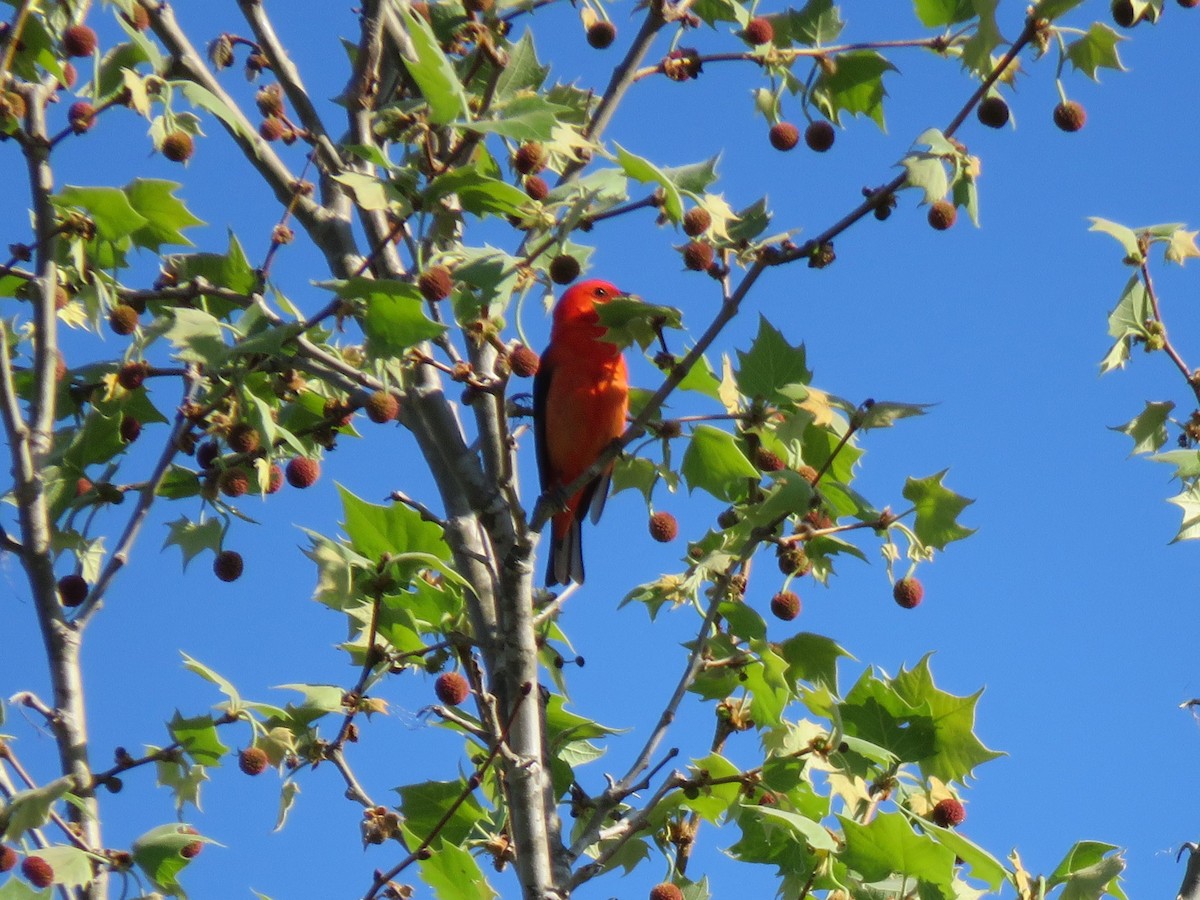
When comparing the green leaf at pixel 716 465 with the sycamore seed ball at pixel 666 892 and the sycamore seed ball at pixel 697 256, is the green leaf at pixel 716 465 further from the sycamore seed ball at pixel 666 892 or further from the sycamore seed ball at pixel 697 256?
the sycamore seed ball at pixel 666 892

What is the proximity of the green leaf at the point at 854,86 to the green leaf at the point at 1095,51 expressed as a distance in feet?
1.94

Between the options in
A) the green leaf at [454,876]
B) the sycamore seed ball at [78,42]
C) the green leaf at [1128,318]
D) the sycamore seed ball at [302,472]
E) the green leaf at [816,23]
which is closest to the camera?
the green leaf at [454,876]

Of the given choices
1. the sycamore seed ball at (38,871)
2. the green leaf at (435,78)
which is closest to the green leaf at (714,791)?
the sycamore seed ball at (38,871)

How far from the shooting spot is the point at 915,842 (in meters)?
3.33

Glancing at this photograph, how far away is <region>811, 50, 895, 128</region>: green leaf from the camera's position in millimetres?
4133

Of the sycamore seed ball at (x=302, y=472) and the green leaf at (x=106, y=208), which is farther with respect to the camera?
the sycamore seed ball at (x=302, y=472)

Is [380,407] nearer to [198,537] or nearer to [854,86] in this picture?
[198,537]

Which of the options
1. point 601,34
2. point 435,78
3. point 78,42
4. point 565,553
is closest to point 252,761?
point 435,78

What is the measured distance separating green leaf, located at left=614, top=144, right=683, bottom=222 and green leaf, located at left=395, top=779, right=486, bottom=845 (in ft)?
5.80

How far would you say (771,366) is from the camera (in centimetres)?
381

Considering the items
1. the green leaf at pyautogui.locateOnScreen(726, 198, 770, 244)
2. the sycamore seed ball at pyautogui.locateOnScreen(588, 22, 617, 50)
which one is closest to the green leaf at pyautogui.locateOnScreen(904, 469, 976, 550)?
the green leaf at pyautogui.locateOnScreen(726, 198, 770, 244)

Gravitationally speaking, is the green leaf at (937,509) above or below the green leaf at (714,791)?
above

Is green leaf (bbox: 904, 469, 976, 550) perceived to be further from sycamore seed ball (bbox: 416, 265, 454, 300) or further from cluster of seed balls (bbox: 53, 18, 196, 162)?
cluster of seed balls (bbox: 53, 18, 196, 162)

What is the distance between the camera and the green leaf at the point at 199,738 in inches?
146
